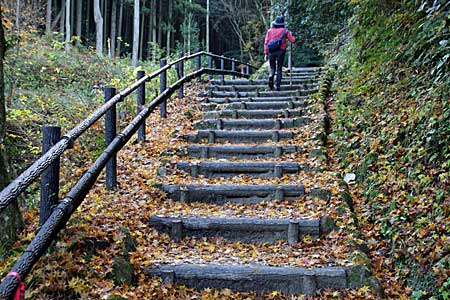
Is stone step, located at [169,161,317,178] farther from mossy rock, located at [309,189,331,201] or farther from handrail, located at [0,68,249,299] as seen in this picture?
handrail, located at [0,68,249,299]

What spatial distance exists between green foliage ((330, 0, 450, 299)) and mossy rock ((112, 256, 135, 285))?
254 centimetres

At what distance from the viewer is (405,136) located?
5.61m

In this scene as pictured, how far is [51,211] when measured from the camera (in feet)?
11.4

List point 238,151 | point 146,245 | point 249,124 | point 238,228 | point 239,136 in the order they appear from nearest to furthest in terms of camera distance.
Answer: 1. point 146,245
2. point 238,228
3. point 238,151
4. point 239,136
5. point 249,124

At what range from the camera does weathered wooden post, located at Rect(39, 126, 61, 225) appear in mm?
3447

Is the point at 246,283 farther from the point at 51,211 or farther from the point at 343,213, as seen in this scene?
the point at 51,211

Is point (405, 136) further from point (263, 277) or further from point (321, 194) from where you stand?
point (263, 277)

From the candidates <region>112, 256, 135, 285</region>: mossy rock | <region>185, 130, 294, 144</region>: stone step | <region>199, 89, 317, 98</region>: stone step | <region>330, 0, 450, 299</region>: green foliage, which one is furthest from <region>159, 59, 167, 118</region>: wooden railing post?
<region>112, 256, 135, 285</region>: mossy rock

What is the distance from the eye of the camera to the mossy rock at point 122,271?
379cm

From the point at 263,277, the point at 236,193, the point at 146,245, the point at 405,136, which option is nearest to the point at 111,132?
the point at 146,245

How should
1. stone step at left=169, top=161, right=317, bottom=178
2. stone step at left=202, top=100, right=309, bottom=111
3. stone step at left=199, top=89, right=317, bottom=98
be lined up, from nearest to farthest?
1. stone step at left=169, top=161, right=317, bottom=178
2. stone step at left=202, top=100, right=309, bottom=111
3. stone step at left=199, top=89, right=317, bottom=98

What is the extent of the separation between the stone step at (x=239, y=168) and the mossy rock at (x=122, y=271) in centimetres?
275

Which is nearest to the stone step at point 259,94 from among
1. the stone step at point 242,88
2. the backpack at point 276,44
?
the stone step at point 242,88

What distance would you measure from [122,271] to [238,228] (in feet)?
5.31
